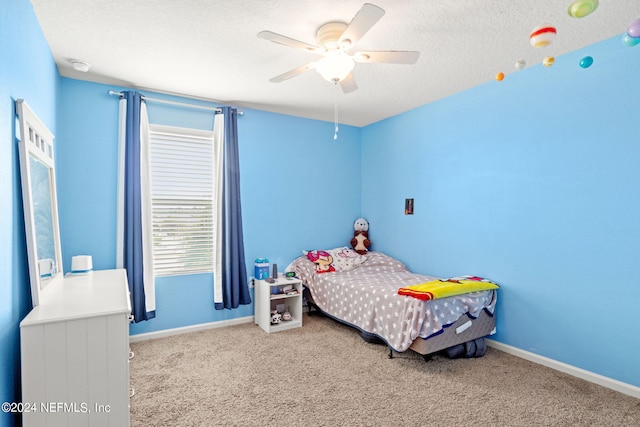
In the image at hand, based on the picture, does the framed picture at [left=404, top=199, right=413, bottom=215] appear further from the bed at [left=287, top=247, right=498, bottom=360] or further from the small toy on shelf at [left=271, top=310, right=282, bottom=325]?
the small toy on shelf at [left=271, top=310, right=282, bottom=325]

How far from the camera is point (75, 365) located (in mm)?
1497

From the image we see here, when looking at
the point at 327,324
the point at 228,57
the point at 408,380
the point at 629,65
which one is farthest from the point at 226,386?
the point at 629,65

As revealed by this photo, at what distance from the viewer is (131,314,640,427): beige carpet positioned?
6.63ft

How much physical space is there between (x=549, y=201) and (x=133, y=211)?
3619 mm

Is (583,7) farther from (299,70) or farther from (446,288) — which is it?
(446,288)

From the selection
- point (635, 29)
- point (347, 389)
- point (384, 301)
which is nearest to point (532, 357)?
point (384, 301)

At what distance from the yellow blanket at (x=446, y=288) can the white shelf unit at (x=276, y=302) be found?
1337 mm

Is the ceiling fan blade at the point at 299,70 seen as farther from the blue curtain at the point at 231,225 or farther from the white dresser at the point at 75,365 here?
A: the white dresser at the point at 75,365

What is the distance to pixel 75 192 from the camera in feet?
9.83

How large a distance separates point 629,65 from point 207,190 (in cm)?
367

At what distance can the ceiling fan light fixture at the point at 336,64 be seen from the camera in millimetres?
2031

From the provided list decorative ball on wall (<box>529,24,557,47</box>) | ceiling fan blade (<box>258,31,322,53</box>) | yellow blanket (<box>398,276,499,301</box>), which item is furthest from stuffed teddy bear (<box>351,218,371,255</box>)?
decorative ball on wall (<box>529,24,557,47</box>)

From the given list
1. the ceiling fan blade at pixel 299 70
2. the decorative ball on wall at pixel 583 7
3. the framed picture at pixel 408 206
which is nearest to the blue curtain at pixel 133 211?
the ceiling fan blade at pixel 299 70

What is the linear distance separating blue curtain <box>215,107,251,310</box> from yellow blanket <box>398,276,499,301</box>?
1.77 metres
